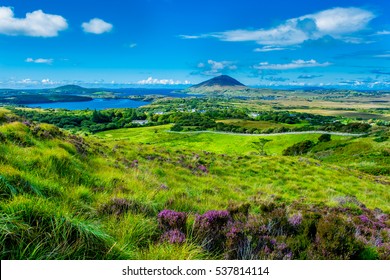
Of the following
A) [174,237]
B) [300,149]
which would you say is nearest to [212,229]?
[174,237]

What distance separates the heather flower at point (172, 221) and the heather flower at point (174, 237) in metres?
0.24

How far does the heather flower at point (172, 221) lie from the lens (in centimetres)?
498

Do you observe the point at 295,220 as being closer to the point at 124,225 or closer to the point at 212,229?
the point at 212,229

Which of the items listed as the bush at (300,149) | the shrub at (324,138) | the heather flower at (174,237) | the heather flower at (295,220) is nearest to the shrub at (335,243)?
the heather flower at (295,220)

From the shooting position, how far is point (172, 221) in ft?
16.6

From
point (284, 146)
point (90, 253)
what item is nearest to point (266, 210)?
point (90, 253)

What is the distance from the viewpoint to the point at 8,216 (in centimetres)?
351

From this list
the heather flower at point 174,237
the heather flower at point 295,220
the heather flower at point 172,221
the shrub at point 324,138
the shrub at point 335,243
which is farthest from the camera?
the shrub at point 324,138

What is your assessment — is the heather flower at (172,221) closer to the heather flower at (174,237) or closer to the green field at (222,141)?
the heather flower at (174,237)

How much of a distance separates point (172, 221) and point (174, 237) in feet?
1.99

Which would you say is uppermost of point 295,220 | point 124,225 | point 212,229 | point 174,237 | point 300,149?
point 124,225

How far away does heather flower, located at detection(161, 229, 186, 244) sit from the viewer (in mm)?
4391
